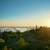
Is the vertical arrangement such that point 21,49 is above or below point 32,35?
below

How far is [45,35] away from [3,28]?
1.54 feet

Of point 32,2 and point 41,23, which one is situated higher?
point 32,2

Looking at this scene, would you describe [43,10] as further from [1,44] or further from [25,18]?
[1,44]

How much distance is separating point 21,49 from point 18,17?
1.15 ft

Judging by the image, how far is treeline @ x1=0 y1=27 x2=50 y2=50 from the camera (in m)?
1.30

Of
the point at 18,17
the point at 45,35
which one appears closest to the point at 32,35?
the point at 45,35

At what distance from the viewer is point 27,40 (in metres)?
1.31

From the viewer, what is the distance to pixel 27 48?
1302mm

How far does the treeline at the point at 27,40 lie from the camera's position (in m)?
1.30

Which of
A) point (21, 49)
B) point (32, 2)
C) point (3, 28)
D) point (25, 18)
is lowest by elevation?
point (21, 49)

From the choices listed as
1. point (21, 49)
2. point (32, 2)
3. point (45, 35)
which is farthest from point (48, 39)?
point (32, 2)

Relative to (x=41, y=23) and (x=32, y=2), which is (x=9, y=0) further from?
(x=41, y=23)

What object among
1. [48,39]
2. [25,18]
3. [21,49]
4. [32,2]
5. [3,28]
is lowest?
[21,49]

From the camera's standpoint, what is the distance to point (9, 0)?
134cm
